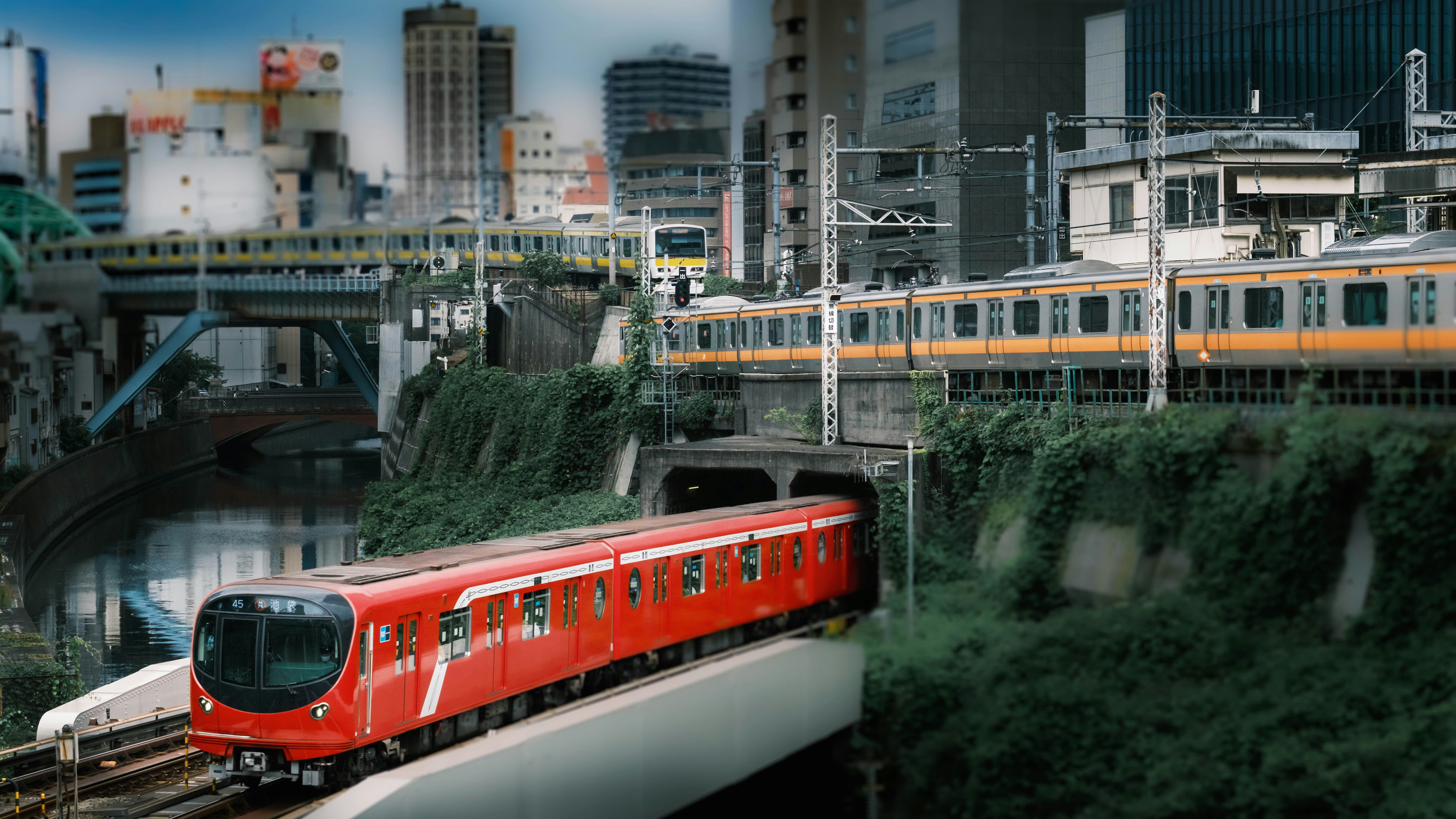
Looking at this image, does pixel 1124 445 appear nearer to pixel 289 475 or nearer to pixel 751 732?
pixel 751 732

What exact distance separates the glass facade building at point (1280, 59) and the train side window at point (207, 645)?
38567 mm

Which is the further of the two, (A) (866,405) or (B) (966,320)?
(B) (966,320)

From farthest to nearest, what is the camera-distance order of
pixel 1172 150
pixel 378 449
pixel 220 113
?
1. pixel 378 449
2. pixel 1172 150
3. pixel 220 113

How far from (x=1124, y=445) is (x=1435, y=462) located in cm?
378

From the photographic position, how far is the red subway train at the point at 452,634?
1421cm

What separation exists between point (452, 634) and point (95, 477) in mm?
37797

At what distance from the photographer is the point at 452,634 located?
1545 centimetres

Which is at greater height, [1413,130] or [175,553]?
[1413,130]

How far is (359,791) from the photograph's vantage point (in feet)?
34.1

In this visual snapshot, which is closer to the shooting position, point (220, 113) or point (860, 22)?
point (220, 113)

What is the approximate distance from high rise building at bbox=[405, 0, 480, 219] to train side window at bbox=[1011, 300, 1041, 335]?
43.8ft

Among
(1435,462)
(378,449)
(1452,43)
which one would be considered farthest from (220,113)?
(378,449)

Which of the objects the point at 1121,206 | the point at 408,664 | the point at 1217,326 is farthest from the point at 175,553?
the point at 1217,326

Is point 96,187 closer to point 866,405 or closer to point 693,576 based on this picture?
point 693,576
